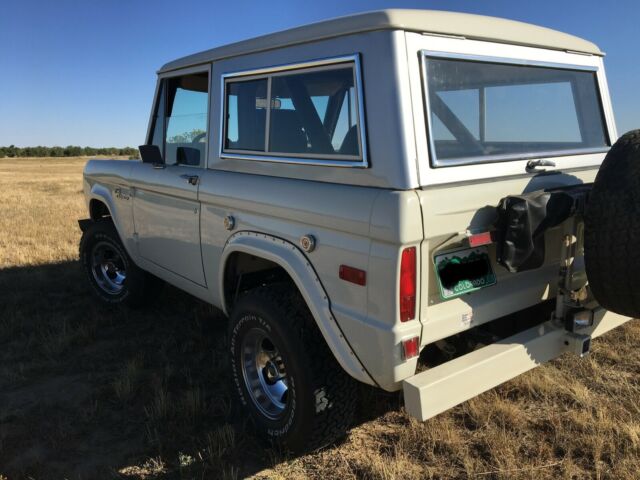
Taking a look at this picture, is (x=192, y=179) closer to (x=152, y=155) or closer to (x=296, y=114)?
(x=152, y=155)

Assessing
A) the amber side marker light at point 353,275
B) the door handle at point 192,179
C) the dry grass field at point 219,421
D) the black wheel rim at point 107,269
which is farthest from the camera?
the black wheel rim at point 107,269

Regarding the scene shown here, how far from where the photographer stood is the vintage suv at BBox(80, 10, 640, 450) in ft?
6.63

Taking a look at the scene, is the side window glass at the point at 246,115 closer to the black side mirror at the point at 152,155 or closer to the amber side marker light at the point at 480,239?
the black side mirror at the point at 152,155

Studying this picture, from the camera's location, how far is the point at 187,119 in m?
3.55

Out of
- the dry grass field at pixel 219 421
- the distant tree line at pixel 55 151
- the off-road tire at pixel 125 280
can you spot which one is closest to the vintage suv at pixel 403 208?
the dry grass field at pixel 219 421

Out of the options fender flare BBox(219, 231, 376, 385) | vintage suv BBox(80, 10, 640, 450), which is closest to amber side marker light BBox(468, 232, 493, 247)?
vintage suv BBox(80, 10, 640, 450)

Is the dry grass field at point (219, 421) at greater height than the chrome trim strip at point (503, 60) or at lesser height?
lesser

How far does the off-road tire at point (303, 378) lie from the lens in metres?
2.37

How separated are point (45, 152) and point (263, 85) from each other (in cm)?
7482

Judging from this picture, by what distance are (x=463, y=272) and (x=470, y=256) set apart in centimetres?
8

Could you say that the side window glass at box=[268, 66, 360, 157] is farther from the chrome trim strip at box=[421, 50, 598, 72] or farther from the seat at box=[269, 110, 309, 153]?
the chrome trim strip at box=[421, 50, 598, 72]

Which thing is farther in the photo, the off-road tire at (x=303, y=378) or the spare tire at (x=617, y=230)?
the off-road tire at (x=303, y=378)

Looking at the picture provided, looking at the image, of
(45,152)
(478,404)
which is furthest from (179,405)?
(45,152)

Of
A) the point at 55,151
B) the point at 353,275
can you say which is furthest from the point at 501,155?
the point at 55,151
